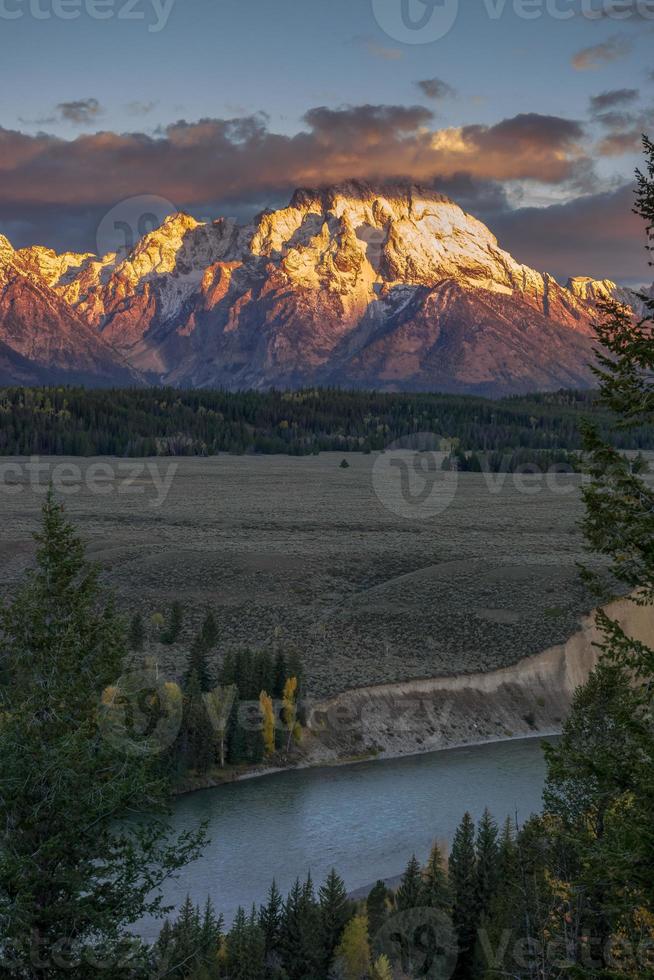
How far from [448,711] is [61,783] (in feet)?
163

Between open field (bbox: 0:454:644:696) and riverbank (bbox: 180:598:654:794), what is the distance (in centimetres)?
149

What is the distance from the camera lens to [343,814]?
49625 millimetres

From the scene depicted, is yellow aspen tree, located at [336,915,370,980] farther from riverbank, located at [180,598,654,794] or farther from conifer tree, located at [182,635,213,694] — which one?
conifer tree, located at [182,635,213,694]

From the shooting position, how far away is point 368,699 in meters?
63.1

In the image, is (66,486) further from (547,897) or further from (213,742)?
(547,897)

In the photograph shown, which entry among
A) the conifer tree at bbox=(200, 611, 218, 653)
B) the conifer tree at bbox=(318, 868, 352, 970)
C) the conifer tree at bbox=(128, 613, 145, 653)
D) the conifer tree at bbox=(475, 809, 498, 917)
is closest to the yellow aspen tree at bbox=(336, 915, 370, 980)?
the conifer tree at bbox=(318, 868, 352, 970)

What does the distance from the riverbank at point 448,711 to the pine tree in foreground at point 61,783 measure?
121ft

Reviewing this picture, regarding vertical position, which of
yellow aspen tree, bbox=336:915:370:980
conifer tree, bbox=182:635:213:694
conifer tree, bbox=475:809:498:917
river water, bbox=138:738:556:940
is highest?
conifer tree, bbox=182:635:213:694

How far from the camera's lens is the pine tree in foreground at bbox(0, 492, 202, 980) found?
1695cm

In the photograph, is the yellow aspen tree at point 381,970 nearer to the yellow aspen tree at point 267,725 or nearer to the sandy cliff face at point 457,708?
the yellow aspen tree at point 267,725

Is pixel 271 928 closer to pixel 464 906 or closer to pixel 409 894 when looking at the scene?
pixel 409 894

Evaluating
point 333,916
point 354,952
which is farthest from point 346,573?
point 354,952

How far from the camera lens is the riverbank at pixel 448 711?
193 feet

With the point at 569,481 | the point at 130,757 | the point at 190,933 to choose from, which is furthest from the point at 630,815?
the point at 569,481
